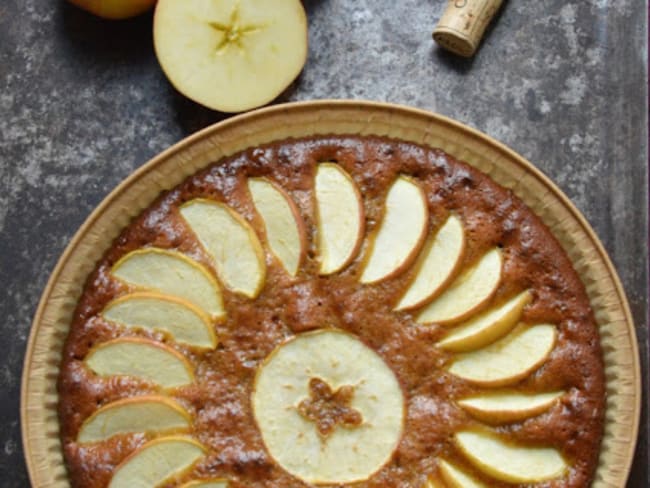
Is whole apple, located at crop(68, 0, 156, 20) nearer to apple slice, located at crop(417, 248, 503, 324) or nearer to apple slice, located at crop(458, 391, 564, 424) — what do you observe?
apple slice, located at crop(417, 248, 503, 324)

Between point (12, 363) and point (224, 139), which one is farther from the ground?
point (224, 139)

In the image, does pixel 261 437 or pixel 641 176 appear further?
pixel 641 176

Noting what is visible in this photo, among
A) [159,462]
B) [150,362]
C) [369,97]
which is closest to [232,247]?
[150,362]

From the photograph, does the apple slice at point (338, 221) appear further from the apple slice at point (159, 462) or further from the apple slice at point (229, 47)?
the apple slice at point (159, 462)

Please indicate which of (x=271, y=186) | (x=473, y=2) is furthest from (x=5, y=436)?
(x=473, y=2)

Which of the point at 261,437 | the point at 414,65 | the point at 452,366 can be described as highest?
the point at 414,65

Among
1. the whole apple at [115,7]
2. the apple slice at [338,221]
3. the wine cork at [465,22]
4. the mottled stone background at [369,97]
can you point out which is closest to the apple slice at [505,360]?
the apple slice at [338,221]

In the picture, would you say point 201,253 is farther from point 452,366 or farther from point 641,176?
point 641,176

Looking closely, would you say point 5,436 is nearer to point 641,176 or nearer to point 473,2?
point 473,2

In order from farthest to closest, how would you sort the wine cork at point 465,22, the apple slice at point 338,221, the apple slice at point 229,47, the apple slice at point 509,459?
the wine cork at point 465,22 < the apple slice at point 229,47 < the apple slice at point 338,221 < the apple slice at point 509,459
